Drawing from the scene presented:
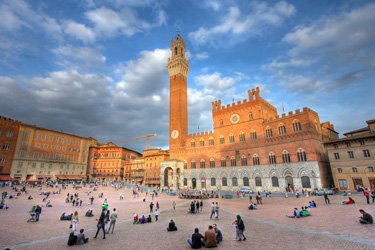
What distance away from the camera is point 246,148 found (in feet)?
154

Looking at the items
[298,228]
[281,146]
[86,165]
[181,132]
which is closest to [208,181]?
[181,132]

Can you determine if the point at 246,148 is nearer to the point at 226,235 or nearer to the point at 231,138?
the point at 231,138

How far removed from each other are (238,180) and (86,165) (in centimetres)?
5860

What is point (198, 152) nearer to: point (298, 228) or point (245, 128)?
point (245, 128)

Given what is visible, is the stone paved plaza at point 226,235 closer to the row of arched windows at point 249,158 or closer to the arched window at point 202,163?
the row of arched windows at point 249,158

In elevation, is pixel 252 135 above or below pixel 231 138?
below

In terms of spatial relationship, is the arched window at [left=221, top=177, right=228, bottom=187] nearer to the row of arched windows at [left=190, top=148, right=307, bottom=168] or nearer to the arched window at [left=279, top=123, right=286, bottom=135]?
the row of arched windows at [left=190, top=148, right=307, bottom=168]

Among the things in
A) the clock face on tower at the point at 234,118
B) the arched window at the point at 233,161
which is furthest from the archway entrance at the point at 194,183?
the clock face on tower at the point at 234,118

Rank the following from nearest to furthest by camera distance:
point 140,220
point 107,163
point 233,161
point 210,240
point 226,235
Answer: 1. point 210,240
2. point 226,235
3. point 140,220
4. point 233,161
5. point 107,163

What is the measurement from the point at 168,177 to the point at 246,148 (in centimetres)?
2548

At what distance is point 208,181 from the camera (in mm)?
52500

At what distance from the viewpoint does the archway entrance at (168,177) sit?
5833cm

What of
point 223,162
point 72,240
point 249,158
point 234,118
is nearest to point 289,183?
point 249,158

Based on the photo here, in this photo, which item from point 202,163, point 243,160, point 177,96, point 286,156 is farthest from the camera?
point 177,96
